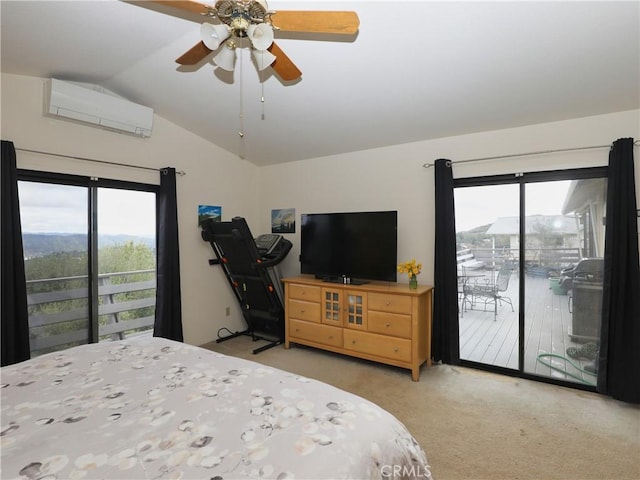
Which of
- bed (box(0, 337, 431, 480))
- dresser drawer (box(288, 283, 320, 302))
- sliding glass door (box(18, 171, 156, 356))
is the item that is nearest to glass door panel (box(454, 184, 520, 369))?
dresser drawer (box(288, 283, 320, 302))

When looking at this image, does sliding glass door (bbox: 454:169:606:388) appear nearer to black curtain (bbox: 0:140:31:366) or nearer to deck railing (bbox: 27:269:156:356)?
deck railing (bbox: 27:269:156:356)

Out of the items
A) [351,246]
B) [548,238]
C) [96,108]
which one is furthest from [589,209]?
[96,108]

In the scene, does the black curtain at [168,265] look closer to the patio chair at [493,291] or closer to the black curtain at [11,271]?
the black curtain at [11,271]

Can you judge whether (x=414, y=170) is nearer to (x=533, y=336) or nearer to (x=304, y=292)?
(x=304, y=292)

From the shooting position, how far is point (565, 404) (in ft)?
8.59

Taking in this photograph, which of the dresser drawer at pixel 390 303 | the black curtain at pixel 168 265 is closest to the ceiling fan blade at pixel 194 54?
the black curtain at pixel 168 265

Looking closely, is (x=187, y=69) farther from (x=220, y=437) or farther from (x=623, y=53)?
(x=623, y=53)

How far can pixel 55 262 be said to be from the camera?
3002 millimetres

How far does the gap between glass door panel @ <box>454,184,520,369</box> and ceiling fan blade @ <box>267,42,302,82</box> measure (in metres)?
2.20

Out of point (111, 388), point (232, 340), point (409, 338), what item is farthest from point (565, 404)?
point (232, 340)

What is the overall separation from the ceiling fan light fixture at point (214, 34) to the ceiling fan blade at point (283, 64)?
27 centimetres

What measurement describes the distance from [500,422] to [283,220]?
3351 mm

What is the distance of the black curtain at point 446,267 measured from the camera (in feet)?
10.9

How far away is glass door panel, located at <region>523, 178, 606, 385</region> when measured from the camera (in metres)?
2.91
